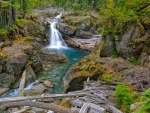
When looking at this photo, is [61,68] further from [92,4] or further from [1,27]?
[92,4]

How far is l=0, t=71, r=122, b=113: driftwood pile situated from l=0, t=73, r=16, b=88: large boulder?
265 inches

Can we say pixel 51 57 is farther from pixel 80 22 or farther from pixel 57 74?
pixel 80 22

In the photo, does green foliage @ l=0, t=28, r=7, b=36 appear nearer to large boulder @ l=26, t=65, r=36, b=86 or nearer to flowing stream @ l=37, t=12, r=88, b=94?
large boulder @ l=26, t=65, r=36, b=86

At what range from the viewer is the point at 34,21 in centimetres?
3306

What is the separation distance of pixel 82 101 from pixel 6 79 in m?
9.87

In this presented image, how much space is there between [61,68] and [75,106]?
1342 cm

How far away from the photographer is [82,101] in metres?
7.98

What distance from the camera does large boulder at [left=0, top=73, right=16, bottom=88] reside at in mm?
15297

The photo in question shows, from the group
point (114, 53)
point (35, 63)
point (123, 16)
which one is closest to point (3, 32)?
point (35, 63)

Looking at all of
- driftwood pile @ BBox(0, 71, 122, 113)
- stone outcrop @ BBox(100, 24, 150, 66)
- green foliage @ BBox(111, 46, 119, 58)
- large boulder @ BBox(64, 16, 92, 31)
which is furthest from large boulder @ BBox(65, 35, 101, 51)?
driftwood pile @ BBox(0, 71, 122, 113)

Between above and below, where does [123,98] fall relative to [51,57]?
above

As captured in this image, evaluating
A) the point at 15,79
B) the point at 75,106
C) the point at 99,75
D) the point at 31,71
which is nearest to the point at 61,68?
the point at 31,71

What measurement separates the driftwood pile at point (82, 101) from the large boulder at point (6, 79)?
6740 mm

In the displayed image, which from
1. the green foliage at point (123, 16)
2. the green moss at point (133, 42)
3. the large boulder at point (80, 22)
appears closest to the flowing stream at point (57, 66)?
the large boulder at point (80, 22)
